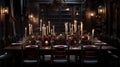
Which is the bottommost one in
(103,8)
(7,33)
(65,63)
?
(65,63)

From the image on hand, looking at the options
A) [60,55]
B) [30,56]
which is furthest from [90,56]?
[30,56]

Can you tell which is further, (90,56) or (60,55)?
(60,55)

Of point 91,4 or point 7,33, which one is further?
point 91,4

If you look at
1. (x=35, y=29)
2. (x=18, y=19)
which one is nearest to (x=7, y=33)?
(x=18, y=19)

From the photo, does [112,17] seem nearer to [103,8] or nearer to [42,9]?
[103,8]

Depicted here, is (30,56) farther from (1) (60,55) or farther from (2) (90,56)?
(2) (90,56)

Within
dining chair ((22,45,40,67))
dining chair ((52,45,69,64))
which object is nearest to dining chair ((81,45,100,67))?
dining chair ((52,45,69,64))

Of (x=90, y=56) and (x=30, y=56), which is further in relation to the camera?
(x=30, y=56)

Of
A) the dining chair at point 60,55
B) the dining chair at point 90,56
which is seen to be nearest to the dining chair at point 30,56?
the dining chair at point 60,55

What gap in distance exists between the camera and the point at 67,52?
835cm

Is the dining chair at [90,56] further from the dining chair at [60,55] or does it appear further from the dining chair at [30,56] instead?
the dining chair at [30,56]

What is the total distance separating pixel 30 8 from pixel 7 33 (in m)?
5.86

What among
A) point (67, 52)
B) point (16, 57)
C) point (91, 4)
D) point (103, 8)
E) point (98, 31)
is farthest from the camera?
point (91, 4)

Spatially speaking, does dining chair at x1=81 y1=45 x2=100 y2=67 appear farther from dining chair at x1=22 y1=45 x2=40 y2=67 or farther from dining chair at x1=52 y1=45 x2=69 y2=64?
dining chair at x1=22 y1=45 x2=40 y2=67
